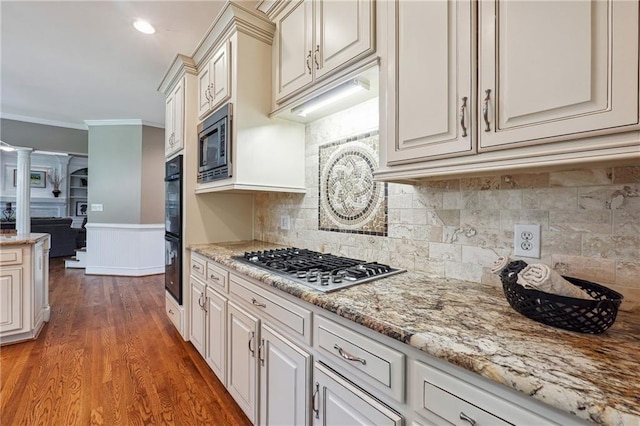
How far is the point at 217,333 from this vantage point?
191 cm

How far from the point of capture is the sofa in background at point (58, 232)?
6.57 meters

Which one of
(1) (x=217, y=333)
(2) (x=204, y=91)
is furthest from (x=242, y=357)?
(2) (x=204, y=91)

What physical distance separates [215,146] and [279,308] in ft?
4.43

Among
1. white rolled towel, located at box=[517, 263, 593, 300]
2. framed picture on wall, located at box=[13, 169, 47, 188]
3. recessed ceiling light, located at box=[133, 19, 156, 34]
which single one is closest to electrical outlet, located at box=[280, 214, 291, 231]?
white rolled towel, located at box=[517, 263, 593, 300]

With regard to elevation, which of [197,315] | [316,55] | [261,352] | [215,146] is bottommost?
[197,315]

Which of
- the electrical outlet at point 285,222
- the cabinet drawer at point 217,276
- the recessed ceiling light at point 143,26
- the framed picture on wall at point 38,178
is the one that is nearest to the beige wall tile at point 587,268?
the cabinet drawer at point 217,276

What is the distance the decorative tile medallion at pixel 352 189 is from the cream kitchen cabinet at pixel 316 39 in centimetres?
43

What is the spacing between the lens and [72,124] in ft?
17.6

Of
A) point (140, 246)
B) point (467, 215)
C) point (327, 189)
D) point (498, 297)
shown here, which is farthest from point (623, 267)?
point (140, 246)

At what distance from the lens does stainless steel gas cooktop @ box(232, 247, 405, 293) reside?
1229 mm

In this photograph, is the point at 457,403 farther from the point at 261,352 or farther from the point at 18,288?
the point at 18,288

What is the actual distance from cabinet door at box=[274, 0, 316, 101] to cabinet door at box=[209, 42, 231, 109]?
0.33 m

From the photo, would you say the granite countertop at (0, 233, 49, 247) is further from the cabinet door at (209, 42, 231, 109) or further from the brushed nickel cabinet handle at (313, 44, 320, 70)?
the brushed nickel cabinet handle at (313, 44, 320, 70)

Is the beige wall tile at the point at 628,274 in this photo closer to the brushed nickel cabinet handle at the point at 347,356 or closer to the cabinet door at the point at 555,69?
the cabinet door at the point at 555,69
